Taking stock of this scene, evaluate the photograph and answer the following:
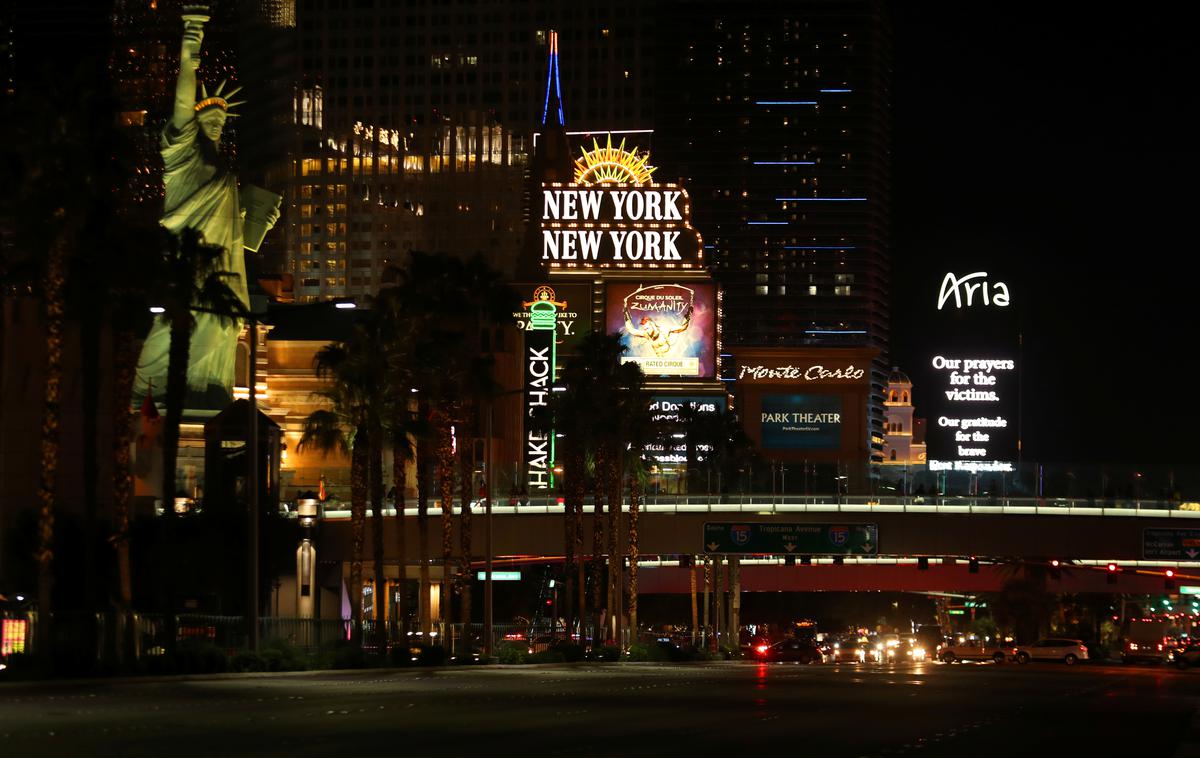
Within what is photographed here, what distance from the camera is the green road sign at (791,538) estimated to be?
89.8m

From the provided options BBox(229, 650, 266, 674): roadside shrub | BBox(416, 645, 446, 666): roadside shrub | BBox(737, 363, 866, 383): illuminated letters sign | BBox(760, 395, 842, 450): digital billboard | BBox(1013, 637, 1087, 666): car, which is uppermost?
BBox(737, 363, 866, 383): illuminated letters sign

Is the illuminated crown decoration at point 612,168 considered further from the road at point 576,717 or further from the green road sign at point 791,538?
the road at point 576,717

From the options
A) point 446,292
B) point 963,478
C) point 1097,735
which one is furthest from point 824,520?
point 1097,735

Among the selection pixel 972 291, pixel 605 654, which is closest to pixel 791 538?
pixel 605 654

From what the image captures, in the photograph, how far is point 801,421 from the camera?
186125mm

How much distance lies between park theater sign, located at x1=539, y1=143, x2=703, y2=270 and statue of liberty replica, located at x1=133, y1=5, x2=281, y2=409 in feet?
171

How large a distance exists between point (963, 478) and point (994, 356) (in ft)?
295

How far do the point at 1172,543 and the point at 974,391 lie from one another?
91755 mm

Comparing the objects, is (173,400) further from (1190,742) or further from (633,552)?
(1190,742)

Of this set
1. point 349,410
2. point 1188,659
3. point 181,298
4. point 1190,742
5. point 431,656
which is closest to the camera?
point 1190,742

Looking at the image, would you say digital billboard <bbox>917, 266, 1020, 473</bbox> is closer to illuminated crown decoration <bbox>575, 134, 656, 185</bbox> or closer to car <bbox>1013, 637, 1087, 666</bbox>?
illuminated crown decoration <bbox>575, 134, 656, 185</bbox>

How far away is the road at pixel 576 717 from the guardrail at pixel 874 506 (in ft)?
127

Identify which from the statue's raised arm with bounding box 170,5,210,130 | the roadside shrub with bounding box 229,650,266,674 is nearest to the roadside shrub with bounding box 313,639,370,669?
the roadside shrub with bounding box 229,650,266,674

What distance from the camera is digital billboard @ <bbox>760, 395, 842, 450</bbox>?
18525cm
